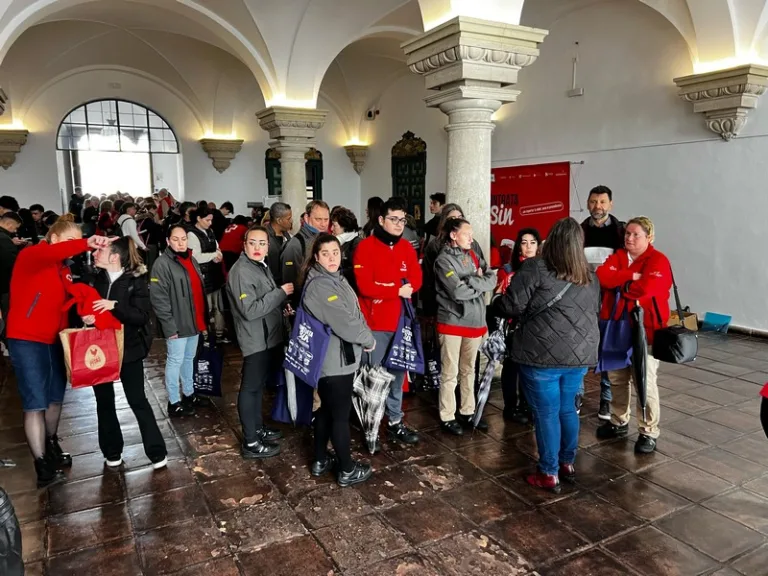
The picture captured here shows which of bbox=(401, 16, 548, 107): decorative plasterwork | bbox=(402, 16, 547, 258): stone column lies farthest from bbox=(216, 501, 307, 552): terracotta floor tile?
bbox=(401, 16, 548, 107): decorative plasterwork

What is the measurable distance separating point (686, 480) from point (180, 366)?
3404mm

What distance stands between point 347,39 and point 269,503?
699cm

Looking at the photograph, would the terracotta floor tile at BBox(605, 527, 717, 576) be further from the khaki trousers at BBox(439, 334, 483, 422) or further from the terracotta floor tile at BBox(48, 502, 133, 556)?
the terracotta floor tile at BBox(48, 502, 133, 556)

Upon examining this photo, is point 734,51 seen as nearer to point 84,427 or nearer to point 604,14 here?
point 604,14

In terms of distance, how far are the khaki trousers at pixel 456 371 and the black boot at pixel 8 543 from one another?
2.60 meters

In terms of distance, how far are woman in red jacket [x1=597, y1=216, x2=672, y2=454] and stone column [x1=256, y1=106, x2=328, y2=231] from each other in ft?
18.0

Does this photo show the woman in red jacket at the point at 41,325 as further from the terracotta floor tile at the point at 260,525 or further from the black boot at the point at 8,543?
the black boot at the point at 8,543

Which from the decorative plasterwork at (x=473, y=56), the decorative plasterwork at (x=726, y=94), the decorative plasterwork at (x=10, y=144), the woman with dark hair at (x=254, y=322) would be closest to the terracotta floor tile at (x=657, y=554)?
the woman with dark hair at (x=254, y=322)

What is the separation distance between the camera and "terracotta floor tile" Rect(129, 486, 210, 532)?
2834 millimetres

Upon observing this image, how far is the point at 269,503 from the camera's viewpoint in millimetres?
2990

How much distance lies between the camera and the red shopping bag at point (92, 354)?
9.49 ft

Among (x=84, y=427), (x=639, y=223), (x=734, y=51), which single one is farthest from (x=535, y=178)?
(x=84, y=427)

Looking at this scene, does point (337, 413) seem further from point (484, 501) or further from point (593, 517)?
point (593, 517)

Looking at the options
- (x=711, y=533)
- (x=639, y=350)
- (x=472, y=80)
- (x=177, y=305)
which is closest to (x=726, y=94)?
(x=472, y=80)
